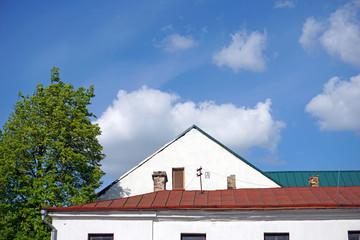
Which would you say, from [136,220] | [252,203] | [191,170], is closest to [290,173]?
[191,170]

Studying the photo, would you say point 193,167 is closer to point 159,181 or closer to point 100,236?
point 159,181

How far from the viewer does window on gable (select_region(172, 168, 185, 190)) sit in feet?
84.4

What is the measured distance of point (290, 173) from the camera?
33.2 meters

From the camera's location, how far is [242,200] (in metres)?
17.4

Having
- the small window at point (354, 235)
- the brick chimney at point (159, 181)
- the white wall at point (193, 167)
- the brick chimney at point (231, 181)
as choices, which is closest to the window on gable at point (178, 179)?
the white wall at point (193, 167)

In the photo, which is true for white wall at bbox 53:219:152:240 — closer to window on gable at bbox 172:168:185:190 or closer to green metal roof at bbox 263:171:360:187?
window on gable at bbox 172:168:185:190

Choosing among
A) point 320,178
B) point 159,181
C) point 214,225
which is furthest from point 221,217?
point 320,178

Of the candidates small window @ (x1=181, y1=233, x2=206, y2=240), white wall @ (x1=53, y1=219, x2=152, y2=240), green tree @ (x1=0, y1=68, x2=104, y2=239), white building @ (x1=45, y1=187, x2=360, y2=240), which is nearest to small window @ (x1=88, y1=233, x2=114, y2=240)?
white building @ (x1=45, y1=187, x2=360, y2=240)

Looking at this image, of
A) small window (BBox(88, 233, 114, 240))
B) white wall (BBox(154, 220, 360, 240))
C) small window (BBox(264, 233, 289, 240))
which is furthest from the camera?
small window (BBox(88, 233, 114, 240))

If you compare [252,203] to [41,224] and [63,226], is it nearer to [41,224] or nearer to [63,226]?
[63,226]

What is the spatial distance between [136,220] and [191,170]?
9675 millimetres

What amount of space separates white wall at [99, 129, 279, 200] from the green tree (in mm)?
2625

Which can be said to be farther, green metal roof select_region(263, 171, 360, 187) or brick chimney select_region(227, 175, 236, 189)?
green metal roof select_region(263, 171, 360, 187)

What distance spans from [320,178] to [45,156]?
67.3 ft
